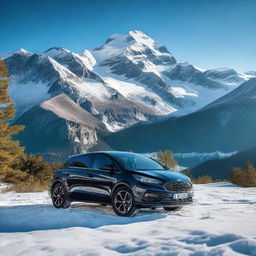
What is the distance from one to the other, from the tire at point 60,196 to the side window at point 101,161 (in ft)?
4.78

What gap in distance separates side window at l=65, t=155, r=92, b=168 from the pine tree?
38.9ft

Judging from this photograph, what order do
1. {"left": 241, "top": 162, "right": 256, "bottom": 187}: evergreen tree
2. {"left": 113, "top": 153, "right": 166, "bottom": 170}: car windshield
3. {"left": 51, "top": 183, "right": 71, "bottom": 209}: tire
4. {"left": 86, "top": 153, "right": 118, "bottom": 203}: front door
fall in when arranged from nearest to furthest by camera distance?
{"left": 86, "top": 153, "right": 118, "bottom": 203}: front door
{"left": 113, "top": 153, "right": 166, "bottom": 170}: car windshield
{"left": 51, "top": 183, "right": 71, "bottom": 209}: tire
{"left": 241, "top": 162, "right": 256, "bottom": 187}: evergreen tree

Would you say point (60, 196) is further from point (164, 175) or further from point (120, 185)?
point (164, 175)

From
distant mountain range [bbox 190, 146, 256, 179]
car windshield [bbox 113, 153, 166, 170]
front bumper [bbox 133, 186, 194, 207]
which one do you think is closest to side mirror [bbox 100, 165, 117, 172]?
car windshield [bbox 113, 153, 166, 170]

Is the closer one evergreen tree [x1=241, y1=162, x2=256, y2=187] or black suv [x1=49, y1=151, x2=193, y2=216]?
black suv [x1=49, y1=151, x2=193, y2=216]

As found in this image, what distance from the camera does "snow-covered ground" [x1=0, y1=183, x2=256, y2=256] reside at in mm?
6359

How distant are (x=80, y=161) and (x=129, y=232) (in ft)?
14.5

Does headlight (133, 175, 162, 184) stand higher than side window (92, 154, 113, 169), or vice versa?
side window (92, 154, 113, 169)

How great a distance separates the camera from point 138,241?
6.95 metres

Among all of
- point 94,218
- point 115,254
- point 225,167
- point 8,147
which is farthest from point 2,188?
point 225,167

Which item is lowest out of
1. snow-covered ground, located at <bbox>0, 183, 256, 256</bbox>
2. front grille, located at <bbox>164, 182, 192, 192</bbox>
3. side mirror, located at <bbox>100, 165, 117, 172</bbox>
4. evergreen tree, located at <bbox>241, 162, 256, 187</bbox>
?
snow-covered ground, located at <bbox>0, 183, 256, 256</bbox>

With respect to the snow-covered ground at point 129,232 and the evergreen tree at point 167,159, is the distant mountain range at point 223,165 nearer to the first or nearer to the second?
the evergreen tree at point 167,159

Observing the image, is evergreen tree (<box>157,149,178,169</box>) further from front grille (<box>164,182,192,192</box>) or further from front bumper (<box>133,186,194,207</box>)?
front bumper (<box>133,186,194,207</box>)

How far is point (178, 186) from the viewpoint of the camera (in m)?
10.1
